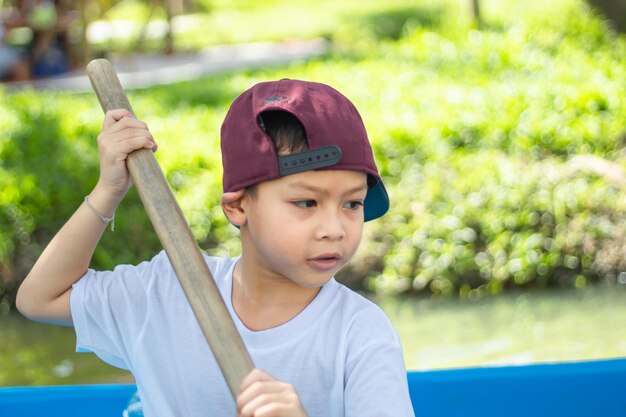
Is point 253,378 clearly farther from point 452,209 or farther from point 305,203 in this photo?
point 452,209

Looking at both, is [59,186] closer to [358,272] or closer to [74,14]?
[358,272]

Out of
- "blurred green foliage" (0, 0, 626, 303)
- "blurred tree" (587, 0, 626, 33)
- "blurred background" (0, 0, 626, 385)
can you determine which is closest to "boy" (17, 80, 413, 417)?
"blurred background" (0, 0, 626, 385)

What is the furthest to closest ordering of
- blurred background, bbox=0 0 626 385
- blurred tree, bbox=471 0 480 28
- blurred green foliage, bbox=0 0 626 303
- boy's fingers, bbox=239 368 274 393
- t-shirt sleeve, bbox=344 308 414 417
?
blurred tree, bbox=471 0 480 28
blurred green foliage, bbox=0 0 626 303
blurred background, bbox=0 0 626 385
t-shirt sleeve, bbox=344 308 414 417
boy's fingers, bbox=239 368 274 393

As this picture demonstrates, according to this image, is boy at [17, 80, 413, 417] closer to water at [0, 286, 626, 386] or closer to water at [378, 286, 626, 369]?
water at [0, 286, 626, 386]

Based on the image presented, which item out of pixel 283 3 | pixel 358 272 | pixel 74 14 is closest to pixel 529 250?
pixel 358 272

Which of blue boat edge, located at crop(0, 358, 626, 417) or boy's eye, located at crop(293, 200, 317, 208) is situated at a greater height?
boy's eye, located at crop(293, 200, 317, 208)

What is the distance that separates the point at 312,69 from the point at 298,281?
234 inches

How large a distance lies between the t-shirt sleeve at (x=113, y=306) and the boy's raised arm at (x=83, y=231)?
0.02 metres

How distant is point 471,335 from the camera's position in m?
3.92

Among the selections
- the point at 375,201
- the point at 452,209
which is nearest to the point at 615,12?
the point at 452,209

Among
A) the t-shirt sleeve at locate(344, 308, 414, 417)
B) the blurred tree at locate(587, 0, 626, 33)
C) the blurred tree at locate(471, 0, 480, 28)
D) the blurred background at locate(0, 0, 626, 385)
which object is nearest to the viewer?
the t-shirt sleeve at locate(344, 308, 414, 417)

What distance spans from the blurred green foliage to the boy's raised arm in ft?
8.55

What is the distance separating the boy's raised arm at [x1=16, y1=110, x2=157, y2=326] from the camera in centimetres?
160

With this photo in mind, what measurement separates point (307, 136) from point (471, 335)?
259 cm
